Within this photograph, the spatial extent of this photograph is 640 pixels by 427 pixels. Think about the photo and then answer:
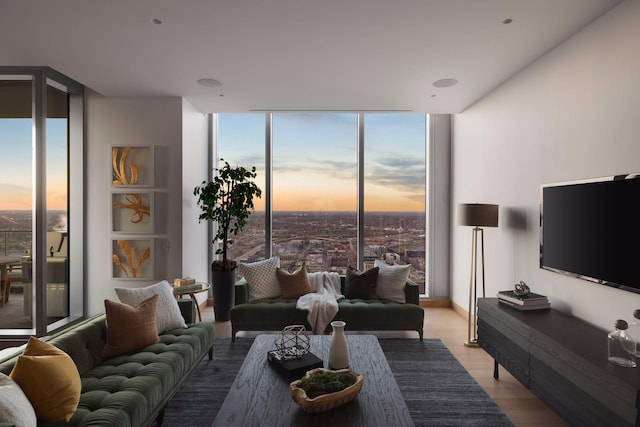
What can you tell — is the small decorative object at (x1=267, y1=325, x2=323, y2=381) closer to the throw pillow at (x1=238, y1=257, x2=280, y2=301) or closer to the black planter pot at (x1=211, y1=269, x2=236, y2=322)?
the throw pillow at (x1=238, y1=257, x2=280, y2=301)

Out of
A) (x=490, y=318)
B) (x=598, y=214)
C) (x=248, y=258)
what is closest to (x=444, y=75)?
(x=598, y=214)

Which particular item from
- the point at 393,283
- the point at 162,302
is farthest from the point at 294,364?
the point at 393,283

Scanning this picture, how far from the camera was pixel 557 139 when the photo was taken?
2982 millimetres

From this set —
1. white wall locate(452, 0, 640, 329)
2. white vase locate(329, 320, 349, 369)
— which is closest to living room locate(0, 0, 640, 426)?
white wall locate(452, 0, 640, 329)

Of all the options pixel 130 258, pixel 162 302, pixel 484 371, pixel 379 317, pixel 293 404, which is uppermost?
pixel 130 258

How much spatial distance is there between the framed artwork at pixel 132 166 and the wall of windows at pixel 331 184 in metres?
1.26

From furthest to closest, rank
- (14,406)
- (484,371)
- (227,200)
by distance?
(227,200) → (484,371) → (14,406)

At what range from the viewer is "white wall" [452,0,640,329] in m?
2.36

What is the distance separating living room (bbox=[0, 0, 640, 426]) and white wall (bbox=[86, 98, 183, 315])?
0.01 metres

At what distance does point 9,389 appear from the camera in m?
1.53

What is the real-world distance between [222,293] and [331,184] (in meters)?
2.17

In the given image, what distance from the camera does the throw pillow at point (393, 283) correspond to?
4145 mm

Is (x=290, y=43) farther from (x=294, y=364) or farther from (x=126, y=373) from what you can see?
(x=126, y=373)

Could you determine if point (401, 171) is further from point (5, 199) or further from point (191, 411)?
point (5, 199)
